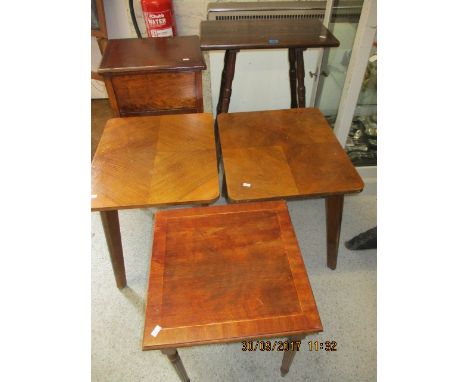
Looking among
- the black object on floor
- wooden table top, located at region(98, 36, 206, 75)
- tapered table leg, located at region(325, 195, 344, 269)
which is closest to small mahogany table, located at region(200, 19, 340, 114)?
wooden table top, located at region(98, 36, 206, 75)

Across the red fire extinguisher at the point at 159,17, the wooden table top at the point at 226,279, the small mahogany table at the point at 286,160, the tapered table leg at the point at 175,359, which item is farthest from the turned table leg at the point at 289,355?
the red fire extinguisher at the point at 159,17

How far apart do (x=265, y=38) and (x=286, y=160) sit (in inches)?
23.1

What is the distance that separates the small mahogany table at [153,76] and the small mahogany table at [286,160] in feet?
0.84

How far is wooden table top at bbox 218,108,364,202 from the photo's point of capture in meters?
1.09

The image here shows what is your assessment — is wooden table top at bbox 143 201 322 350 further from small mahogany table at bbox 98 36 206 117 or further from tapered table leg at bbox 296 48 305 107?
tapered table leg at bbox 296 48 305 107

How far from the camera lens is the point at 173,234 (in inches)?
40.6

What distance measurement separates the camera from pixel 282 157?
1209 mm

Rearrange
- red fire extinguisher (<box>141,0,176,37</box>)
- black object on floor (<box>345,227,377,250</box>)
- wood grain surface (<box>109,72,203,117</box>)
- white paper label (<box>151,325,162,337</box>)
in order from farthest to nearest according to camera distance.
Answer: red fire extinguisher (<box>141,0,176,37</box>)
black object on floor (<box>345,227,377,250</box>)
wood grain surface (<box>109,72,203,117</box>)
white paper label (<box>151,325,162,337</box>)

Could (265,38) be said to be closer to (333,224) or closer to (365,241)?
(333,224)

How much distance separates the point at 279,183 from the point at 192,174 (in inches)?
12.5

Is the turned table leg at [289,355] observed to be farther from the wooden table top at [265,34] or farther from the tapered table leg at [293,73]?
the tapered table leg at [293,73]

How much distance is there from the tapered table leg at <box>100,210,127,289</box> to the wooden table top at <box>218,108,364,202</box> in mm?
492

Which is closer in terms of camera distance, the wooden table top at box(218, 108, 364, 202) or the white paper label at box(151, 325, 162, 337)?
the white paper label at box(151, 325, 162, 337)

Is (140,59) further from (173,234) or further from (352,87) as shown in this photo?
(352,87)
